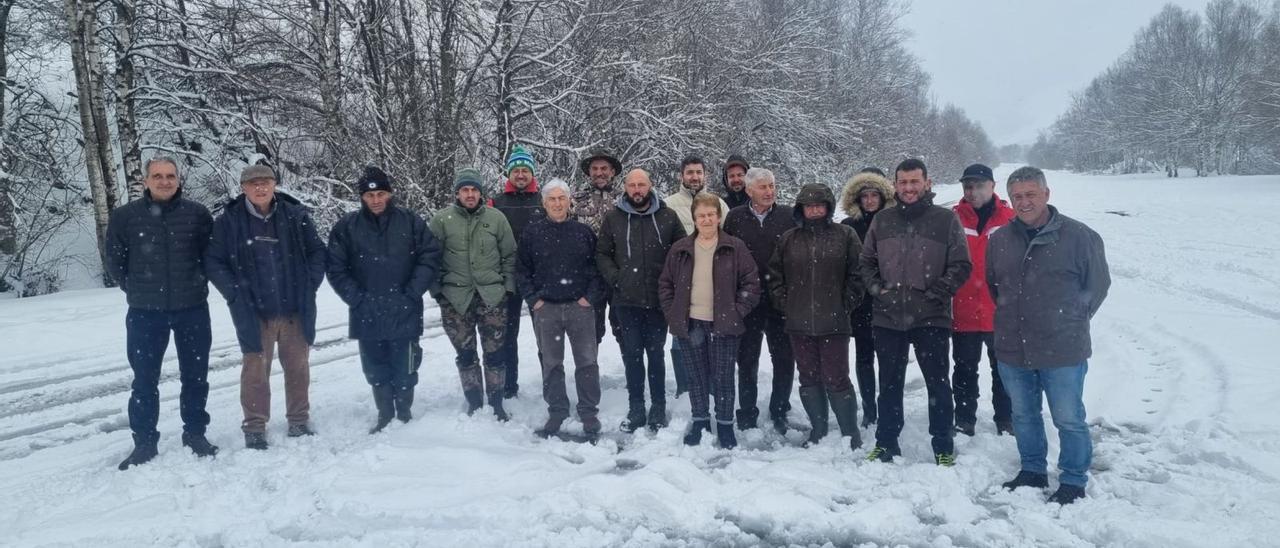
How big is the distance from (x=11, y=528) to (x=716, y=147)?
15.4 meters

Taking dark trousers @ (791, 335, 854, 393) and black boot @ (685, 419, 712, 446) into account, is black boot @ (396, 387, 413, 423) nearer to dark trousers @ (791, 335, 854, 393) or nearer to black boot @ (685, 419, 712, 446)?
black boot @ (685, 419, 712, 446)

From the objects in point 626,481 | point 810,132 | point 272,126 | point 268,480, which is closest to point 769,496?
point 626,481

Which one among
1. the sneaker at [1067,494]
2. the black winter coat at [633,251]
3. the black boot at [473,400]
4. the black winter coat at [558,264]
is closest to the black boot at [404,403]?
the black boot at [473,400]

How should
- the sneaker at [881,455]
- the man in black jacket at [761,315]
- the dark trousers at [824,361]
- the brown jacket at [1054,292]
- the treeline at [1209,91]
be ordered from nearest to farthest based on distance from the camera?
the brown jacket at [1054,292] < the sneaker at [881,455] < the dark trousers at [824,361] < the man in black jacket at [761,315] < the treeline at [1209,91]

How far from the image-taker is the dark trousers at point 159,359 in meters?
4.30

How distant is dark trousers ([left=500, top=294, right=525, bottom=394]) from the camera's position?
17.1ft

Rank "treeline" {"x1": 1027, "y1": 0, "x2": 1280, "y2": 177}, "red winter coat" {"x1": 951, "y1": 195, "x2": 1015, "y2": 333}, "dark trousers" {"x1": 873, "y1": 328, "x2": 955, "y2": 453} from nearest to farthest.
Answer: "dark trousers" {"x1": 873, "y1": 328, "x2": 955, "y2": 453}, "red winter coat" {"x1": 951, "y1": 195, "x2": 1015, "y2": 333}, "treeline" {"x1": 1027, "y1": 0, "x2": 1280, "y2": 177}

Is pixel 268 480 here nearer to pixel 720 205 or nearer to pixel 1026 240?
pixel 720 205

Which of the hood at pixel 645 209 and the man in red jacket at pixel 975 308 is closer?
the man in red jacket at pixel 975 308

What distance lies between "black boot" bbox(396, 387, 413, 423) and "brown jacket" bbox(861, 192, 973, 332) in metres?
3.39

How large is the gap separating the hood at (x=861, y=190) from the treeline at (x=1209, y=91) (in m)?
47.3

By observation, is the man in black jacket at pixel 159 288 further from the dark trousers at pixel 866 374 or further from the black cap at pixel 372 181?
the dark trousers at pixel 866 374

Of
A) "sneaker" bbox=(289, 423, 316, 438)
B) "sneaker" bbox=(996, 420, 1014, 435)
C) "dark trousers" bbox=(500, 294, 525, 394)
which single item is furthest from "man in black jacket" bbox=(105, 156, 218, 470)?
"sneaker" bbox=(996, 420, 1014, 435)

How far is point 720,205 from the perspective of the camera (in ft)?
15.3
